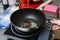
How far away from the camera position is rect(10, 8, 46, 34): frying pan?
3.19 ft

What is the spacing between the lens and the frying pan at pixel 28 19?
3.19ft

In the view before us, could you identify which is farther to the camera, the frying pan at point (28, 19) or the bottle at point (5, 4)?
the bottle at point (5, 4)

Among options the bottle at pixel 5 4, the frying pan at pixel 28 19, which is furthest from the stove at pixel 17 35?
the bottle at pixel 5 4

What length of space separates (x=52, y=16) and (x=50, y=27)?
0.38ft

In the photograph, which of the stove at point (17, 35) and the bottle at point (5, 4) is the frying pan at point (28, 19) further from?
the bottle at point (5, 4)

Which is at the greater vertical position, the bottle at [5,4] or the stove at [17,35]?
the bottle at [5,4]

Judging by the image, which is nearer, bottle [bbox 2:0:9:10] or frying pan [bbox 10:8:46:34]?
frying pan [bbox 10:8:46:34]

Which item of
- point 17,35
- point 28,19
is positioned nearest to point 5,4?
point 28,19

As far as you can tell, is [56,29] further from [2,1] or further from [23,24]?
[2,1]

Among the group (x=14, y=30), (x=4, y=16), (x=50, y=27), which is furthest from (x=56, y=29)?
(x=4, y=16)

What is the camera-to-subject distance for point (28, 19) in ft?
3.45

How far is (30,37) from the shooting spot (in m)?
0.93

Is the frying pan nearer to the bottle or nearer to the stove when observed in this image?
the stove

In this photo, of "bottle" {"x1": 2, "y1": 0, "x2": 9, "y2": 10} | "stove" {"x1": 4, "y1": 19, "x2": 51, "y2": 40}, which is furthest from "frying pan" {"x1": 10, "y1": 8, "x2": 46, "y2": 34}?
"bottle" {"x1": 2, "y1": 0, "x2": 9, "y2": 10}
